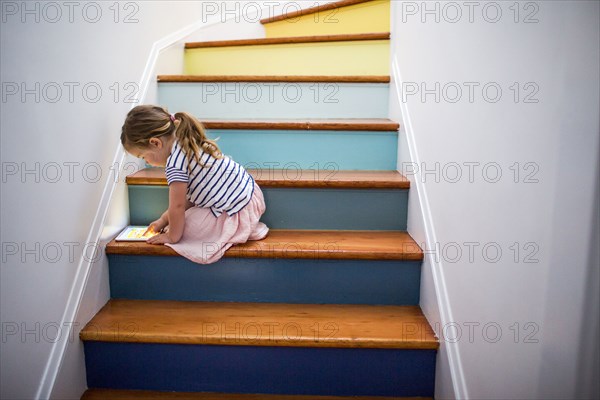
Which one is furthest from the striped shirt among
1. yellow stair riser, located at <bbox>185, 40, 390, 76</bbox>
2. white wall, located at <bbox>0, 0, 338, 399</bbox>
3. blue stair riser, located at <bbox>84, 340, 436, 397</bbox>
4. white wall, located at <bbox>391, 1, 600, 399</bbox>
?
yellow stair riser, located at <bbox>185, 40, 390, 76</bbox>

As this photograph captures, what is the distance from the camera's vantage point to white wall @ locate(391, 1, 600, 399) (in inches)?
36.1

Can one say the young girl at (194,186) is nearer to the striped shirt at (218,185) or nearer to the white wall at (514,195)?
the striped shirt at (218,185)

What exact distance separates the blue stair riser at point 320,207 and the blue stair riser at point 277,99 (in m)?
0.56

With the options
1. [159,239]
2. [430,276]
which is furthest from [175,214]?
[430,276]

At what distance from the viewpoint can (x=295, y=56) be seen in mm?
2408

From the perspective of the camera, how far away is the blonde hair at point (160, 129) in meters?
1.46

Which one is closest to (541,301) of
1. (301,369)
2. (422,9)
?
(301,369)

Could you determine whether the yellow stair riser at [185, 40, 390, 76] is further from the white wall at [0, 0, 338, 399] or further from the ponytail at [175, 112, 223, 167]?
the ponytail at [175, 112, 223, 167]

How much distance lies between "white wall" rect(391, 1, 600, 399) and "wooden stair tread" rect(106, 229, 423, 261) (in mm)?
150

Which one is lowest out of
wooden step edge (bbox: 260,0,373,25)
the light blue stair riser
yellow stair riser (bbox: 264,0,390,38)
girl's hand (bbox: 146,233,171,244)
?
girl's hand (bbox: 146,233,171,244)

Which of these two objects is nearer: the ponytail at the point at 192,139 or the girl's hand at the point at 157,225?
the ponytail at the point at 192,139

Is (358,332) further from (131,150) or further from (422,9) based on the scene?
(422,9)

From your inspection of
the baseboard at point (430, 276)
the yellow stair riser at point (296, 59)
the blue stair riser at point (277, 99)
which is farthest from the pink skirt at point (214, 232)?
the yellow stair riser at point (296, 59)

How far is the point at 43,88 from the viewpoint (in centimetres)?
114
